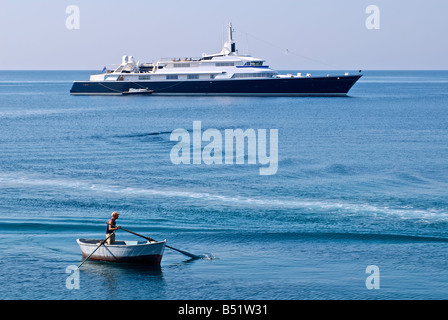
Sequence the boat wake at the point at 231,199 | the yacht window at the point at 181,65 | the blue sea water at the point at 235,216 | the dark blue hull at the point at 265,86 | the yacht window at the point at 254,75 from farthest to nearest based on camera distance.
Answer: the yacht window at the point at 181,65 < the yacht window at the point at 254,75 < the dark blue hull at the point at 265,86 < the boat wake at the point at 231,199 < the blue sea water at the point at 235,216

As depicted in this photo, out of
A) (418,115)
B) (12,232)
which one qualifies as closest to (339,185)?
(12,232)

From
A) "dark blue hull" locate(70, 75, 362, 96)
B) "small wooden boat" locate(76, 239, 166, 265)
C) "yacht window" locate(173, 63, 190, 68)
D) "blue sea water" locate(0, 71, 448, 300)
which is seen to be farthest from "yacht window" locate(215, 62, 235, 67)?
"small wooden boat" locate(76, 239, 166, 265)

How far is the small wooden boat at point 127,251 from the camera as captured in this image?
30.2m

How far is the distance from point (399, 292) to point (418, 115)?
83336 mm

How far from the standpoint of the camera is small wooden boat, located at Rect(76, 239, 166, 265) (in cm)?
3017

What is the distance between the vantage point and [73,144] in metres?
68.9

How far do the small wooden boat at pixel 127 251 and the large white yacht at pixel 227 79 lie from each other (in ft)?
345

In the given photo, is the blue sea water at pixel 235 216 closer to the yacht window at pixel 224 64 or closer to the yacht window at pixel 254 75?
the yacht window at pixel 254 75

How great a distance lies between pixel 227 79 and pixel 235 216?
101 metres

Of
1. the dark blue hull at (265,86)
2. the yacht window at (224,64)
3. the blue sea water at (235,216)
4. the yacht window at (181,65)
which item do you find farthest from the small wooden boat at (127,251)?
the yacht window at (181,65)

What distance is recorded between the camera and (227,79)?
13712cm

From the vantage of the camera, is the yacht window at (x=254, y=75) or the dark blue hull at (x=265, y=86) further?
the yacht window at (x=254, y=75)

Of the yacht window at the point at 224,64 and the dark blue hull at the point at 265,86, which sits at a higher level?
the yacht window at the point at 224,64
